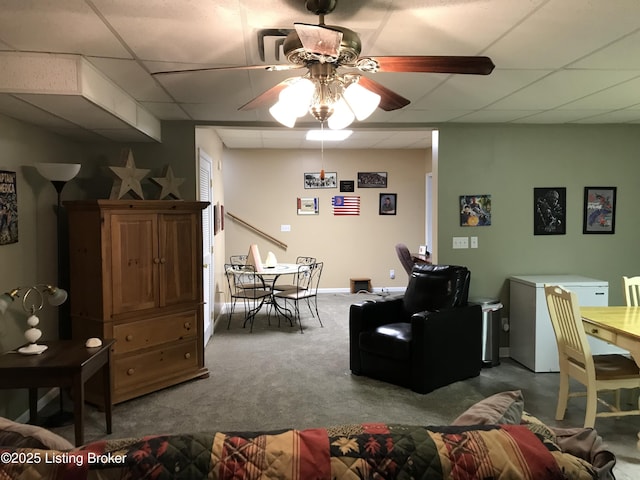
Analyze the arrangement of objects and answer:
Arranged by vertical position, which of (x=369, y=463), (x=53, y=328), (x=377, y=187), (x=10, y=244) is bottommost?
(x=53, y=328)

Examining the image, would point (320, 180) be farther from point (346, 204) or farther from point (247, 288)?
point (247, 288)

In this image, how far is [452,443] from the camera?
1.09 metres

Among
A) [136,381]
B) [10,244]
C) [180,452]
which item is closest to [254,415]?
[136,381]

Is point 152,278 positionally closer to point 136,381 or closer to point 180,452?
point 136,381

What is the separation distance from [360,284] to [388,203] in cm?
152

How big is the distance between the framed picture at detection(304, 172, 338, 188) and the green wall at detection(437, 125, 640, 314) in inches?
131

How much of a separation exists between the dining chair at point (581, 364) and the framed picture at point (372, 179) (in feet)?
15.8

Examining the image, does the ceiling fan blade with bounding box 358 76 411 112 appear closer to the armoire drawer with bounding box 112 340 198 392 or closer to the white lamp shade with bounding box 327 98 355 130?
the white lamp shade with bounding box 327 98 355 130

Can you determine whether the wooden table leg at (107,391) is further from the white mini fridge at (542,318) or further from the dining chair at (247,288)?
the white mini fridge at (542,318)

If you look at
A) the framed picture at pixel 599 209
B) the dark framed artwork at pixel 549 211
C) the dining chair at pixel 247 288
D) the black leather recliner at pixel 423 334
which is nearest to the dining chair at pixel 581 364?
the black leather recliner at pixel 423 334

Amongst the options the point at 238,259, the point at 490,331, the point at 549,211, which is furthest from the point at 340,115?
→ the point at 238,259

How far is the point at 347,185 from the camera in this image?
769 cm

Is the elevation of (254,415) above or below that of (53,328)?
below

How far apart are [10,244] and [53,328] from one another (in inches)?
36.4
